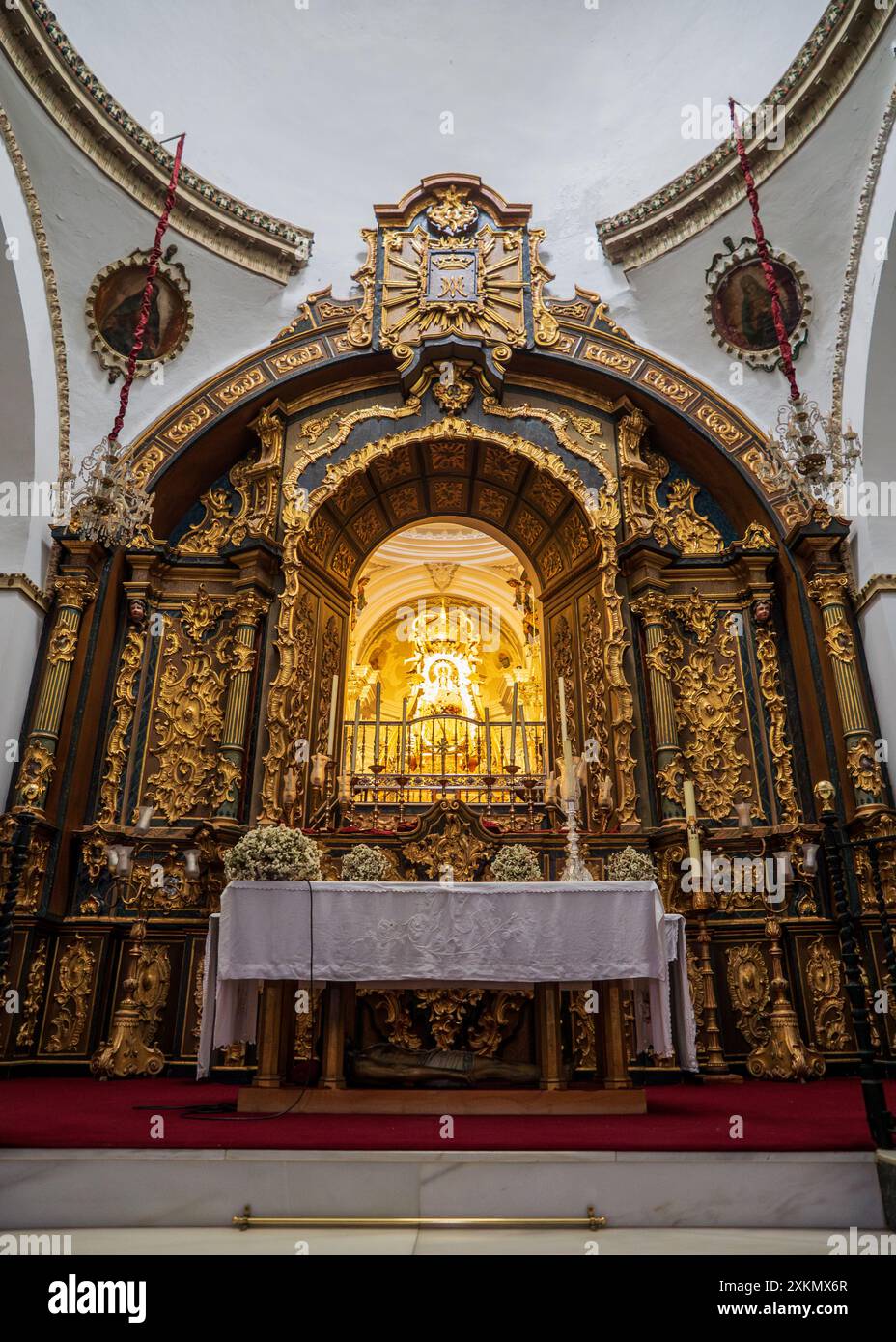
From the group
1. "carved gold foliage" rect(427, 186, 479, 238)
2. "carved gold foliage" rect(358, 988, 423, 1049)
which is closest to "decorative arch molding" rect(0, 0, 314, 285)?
"carved gold foliage" rect(427, 186, 479, 238)

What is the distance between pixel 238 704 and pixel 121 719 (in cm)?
130

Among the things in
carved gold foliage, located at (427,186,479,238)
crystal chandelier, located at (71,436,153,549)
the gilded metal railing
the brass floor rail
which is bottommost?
the brass floor rail

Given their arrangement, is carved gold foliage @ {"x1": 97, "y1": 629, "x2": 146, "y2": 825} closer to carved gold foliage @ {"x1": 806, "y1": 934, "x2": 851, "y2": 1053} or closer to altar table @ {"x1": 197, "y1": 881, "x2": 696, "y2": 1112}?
altar table @ {"x1": 197, "y1": 881, "x2": 696, "y2": 1112}

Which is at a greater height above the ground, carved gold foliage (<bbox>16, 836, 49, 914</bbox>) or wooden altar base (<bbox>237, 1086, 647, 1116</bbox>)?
carved gold foliage (<bbox>16, 836, 49, 914</bbox>)

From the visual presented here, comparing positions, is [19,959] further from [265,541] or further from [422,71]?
[422,71]

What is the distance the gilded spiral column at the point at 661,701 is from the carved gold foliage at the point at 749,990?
145 cm

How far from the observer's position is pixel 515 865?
6660mm

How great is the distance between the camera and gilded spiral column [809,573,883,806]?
8055 mm

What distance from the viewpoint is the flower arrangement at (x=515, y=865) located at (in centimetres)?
663

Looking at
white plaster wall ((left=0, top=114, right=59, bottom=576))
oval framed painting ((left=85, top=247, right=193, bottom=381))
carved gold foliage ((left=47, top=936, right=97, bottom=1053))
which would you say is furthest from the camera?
oval framed painting ((left=85, top=247, right=193, bottom=381))

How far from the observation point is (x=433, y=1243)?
9.76 ft

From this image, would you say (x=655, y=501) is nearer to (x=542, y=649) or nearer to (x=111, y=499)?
(x=542, y=649)

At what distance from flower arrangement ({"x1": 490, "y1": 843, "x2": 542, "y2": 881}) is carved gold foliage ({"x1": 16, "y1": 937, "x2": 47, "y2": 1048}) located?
4452 mm

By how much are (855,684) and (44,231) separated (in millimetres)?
10074
